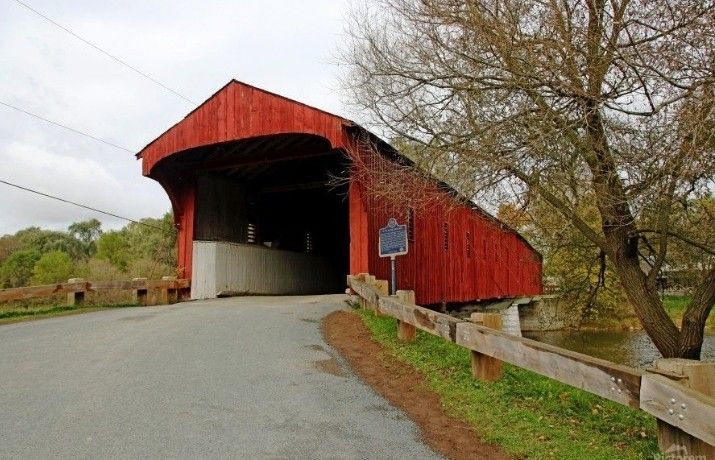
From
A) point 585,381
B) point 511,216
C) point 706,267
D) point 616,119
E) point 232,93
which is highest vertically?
point 232,93

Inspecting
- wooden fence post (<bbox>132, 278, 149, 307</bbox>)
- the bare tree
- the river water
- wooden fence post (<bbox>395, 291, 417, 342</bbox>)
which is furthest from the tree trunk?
wooden fence post (<bbox>132, 278, 149, 307</bbox>)

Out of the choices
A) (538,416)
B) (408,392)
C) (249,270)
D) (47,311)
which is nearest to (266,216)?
(249,270)

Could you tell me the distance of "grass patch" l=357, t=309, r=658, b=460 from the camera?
352cm

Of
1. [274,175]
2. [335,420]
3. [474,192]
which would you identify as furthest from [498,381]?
[274,175]

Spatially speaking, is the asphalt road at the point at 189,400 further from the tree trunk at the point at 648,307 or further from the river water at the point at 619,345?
the river water at the point at 619,345

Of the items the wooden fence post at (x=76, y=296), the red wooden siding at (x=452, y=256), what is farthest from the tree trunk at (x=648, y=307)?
the wooden fence post at (x=76, y=296)

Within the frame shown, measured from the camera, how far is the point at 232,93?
1222cm

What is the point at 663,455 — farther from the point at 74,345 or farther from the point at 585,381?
the point at 74,345

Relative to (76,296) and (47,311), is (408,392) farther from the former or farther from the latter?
(76,296)

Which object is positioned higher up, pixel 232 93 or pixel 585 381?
pixel 232 93

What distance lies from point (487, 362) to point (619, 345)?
61.3 feet

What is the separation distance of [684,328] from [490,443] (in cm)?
449

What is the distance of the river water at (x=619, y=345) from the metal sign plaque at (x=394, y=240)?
9.33 m

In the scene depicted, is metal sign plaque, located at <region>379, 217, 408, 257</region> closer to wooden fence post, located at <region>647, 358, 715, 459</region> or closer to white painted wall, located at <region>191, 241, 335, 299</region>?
white painted wall, located at <region>191, 241, 335, 299</region>
